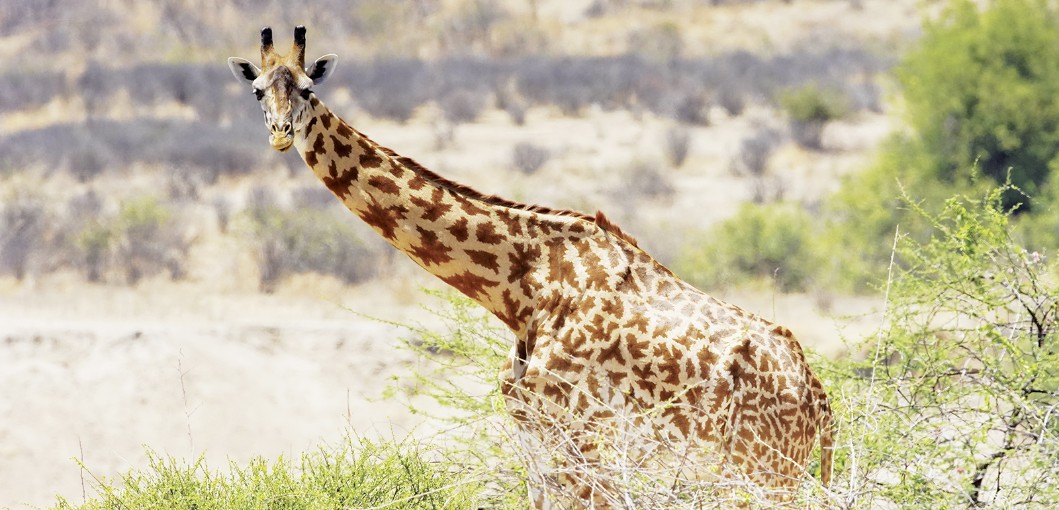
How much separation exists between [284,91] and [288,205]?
63.0 feet

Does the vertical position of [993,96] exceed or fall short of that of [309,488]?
it exceeds it

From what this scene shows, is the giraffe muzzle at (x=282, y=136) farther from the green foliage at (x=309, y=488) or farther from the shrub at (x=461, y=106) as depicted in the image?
the shrub at (x=461, y=106)

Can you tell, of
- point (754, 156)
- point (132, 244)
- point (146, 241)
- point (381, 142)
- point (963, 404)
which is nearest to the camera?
point (963, 404)

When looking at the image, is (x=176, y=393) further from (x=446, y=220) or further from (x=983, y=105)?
(x=983, y=105)

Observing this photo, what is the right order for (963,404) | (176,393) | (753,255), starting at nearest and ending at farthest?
(963,404), (176,393), (753,255)

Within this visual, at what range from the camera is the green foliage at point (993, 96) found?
21719mm

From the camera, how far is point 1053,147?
21.8m

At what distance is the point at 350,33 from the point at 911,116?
28.4 m

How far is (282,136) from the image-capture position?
494 cm

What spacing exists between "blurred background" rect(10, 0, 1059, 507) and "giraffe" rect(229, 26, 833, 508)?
66.9 inches

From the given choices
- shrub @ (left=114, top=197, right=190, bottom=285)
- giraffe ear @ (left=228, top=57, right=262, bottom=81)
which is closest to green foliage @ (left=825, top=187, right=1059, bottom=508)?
giraffe ear @ (left=228, top=57, right=262, bottom=81)

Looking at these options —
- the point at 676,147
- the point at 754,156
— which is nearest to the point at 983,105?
the point at 754,156

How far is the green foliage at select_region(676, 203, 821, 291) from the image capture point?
63.6ft

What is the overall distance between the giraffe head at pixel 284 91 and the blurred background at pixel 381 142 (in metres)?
1.77
